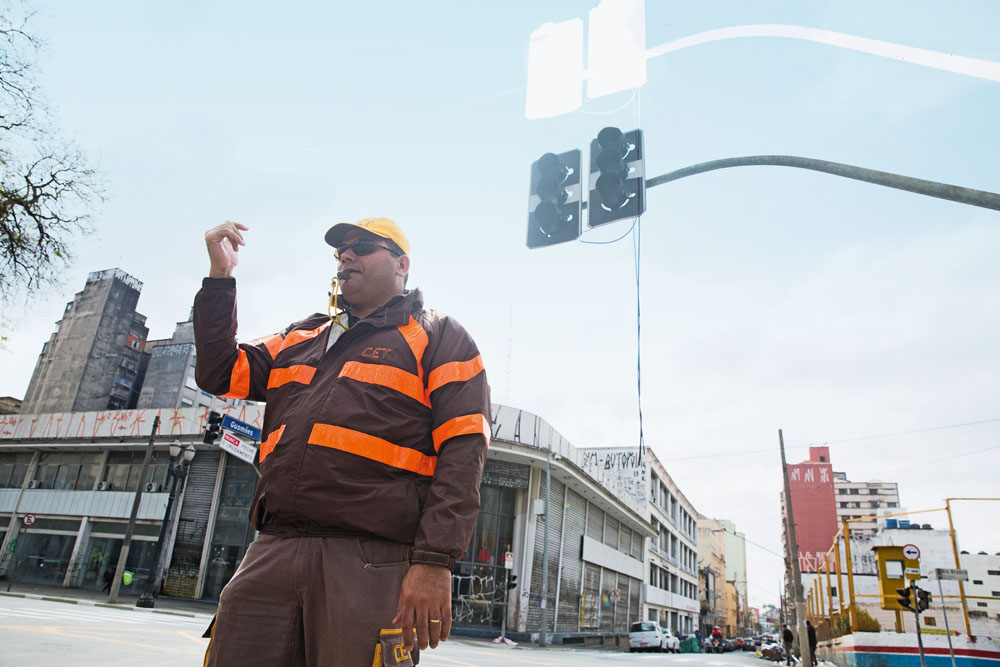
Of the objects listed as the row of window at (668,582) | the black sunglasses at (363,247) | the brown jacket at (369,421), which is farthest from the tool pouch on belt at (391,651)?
the row of window at (668,582)

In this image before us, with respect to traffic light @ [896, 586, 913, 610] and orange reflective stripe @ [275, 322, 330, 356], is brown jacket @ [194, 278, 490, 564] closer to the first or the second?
orange reflective stripe @ [275, 322, 330, 356]

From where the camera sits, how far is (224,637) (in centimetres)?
188

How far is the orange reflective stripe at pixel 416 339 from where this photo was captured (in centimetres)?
225

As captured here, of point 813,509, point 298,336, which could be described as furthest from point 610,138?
point 813,509

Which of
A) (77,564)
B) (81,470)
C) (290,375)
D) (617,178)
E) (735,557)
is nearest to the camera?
(290,375)

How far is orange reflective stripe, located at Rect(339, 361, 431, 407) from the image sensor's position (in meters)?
2.16

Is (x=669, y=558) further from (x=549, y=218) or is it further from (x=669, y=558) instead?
(x=549, y=218)

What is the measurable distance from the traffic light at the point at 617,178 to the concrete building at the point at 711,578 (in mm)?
74972

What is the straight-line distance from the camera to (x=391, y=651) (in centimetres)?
179

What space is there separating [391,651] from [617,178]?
5490mm

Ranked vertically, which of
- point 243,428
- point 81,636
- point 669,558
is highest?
point 243,428

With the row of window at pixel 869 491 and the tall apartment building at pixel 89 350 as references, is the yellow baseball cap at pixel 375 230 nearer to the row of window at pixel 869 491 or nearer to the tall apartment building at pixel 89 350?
the tall apartment building at pixel 89 350

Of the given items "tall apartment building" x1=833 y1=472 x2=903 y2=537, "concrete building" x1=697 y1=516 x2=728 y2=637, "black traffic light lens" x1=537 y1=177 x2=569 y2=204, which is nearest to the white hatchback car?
"black traffic light lens" x1=537 y1=177 x2=569 y2=204

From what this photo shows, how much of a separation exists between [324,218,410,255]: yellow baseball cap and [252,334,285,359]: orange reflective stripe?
1.55ft
